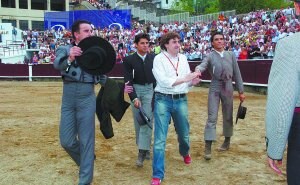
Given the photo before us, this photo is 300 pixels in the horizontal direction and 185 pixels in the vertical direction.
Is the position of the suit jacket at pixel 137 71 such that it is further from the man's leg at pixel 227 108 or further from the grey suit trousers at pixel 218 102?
the man's leg at pixel 227 108

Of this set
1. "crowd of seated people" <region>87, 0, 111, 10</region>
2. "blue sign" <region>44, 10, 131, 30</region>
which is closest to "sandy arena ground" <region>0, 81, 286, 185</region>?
"blue sign" <region>44, 10, 131, 30</region>

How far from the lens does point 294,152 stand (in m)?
2.26

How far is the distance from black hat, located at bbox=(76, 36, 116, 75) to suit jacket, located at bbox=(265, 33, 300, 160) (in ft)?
8.12

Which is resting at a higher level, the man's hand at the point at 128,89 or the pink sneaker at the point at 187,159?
the man's hand at the point at 128,89

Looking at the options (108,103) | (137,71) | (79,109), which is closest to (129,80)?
(137,71)

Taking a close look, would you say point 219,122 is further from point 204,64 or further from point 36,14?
point 36,14

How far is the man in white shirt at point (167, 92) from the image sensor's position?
15.0ft

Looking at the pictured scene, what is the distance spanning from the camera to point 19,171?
5.26m

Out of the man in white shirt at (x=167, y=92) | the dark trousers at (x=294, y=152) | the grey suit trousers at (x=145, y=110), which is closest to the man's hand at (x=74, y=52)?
the man in white shirt at (x=167, y=92)

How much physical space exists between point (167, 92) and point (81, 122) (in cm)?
103

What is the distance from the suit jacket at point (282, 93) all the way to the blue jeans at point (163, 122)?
2.48 m

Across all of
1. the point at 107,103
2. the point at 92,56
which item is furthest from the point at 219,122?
the point at 92,56

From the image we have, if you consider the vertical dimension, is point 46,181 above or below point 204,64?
below

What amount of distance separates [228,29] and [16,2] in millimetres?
37255
